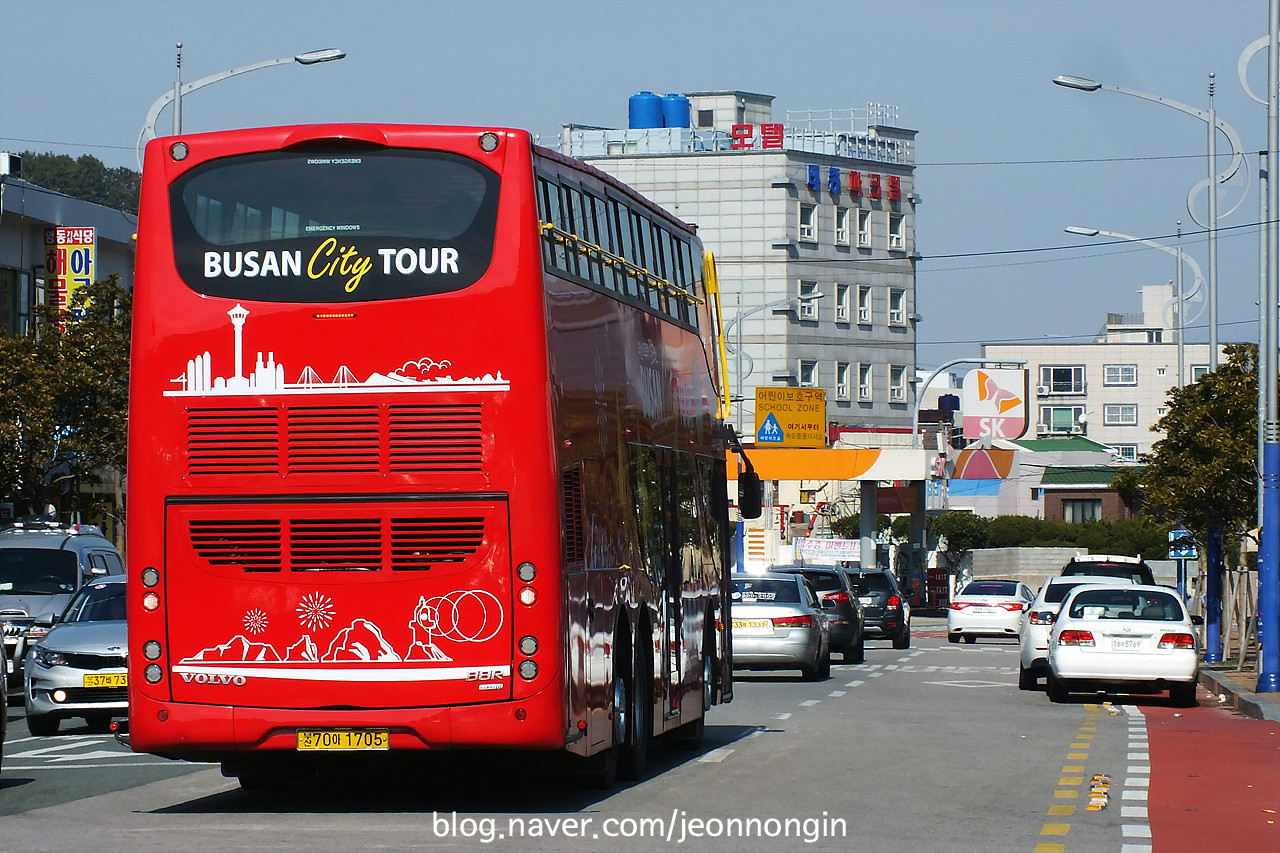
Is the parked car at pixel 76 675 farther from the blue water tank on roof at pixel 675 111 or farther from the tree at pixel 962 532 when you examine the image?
the blue water tank on roof at pixel 675 111

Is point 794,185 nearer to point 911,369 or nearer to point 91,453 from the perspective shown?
point 911,369

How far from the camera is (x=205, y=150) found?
13.4 metres

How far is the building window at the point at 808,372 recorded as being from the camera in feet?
336

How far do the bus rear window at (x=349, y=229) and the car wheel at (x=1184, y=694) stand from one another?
1565cm

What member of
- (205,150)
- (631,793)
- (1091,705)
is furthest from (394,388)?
(1091,705)

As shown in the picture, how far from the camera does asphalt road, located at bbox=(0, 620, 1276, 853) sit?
12234mm

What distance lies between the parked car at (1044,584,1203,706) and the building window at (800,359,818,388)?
249 ft

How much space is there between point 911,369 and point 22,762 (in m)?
92.0

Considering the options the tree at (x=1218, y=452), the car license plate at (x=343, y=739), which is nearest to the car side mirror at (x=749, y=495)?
the car license plate at (x=343, y=739)

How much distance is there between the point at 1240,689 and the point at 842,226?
76.0 m

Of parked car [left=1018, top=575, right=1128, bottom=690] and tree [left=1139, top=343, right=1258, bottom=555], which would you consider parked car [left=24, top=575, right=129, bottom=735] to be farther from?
tree [left=1139, top=343, right=1258, bottom=555]

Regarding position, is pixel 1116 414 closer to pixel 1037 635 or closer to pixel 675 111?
pixel 675 111

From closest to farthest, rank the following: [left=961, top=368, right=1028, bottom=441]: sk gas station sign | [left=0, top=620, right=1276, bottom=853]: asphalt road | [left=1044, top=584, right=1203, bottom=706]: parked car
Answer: [left=0, top=620, right=1276, bottom=853]: asphalt road → [left=1044, top=584, right=1203, bottom=706]: parked car → [left=961, top=368, right=1028, bottom=441]: sk gas station sign

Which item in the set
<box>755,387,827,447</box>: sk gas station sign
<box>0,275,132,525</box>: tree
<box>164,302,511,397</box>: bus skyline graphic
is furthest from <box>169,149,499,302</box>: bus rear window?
<box>755,387,827,447</box>: sk gas station sign
